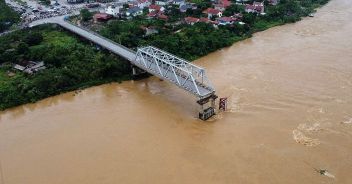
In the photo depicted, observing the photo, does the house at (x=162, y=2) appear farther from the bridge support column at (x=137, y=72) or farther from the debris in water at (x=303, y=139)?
the debris in water at (x=303, y=139)

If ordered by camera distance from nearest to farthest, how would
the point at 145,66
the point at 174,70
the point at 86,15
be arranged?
1. the point at 174,70
2. the point at 145,66
3. the point at 86,15

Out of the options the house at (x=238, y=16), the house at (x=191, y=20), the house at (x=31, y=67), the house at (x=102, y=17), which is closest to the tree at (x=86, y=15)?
the house at (x=102, y=17)

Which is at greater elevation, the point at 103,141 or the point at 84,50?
the point at 84,50

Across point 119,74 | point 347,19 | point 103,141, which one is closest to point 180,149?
point 103,141

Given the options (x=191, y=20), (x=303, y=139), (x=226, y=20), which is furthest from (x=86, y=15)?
(x=303, y=139)

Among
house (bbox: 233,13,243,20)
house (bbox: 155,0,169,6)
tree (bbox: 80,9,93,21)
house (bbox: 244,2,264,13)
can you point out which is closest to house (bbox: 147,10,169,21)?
house (bbox: 155,0,169,6)

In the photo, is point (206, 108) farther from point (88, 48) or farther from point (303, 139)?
point (88, 48)

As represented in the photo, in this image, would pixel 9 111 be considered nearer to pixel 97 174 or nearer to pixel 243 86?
pixel 97 174
